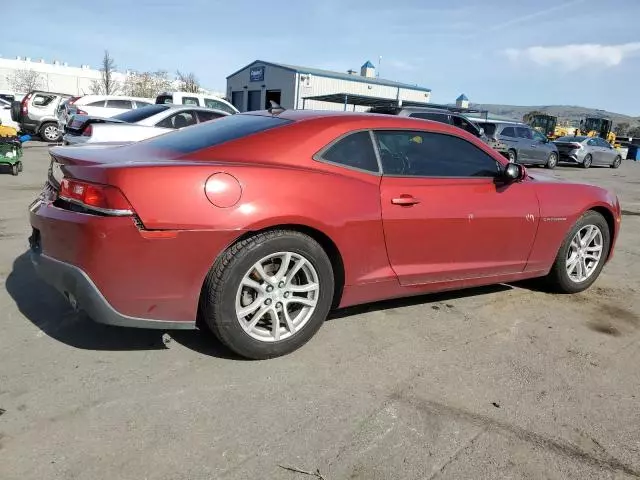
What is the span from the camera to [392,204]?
3303mm

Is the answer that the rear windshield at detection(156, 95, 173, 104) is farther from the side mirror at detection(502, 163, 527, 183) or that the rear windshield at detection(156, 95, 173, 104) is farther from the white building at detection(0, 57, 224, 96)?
the white building at detection(0, 57, 224, 96)

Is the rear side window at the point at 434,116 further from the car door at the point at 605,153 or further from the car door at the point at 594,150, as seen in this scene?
the car door at the point at 605,153

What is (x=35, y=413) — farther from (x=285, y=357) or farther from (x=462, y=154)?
(x=462, y=154)

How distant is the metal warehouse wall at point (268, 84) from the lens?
1536 inches

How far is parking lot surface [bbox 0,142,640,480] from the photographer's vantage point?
2166 mm

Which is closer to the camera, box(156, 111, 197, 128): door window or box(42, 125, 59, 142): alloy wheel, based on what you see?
box(156, 111, 197, 128): door window

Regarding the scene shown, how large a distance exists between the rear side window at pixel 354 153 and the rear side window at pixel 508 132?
16317 mm

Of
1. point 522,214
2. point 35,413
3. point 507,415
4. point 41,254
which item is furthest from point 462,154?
point 35,413

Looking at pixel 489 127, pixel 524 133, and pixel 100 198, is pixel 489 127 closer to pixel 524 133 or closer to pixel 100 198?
pixel 524 133

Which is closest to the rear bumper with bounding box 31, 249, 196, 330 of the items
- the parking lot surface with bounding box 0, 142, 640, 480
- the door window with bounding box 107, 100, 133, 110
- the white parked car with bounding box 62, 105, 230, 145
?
the parking lot surface with bounding box 0, 142, 640, 480

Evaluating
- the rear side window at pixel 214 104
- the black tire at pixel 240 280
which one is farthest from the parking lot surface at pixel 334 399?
the rear side window at pixel 214 104

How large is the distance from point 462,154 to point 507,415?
6.39 feet

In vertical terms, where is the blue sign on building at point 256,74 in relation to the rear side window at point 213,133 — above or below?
above

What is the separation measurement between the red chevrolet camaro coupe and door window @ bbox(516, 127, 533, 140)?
15.8 metres
